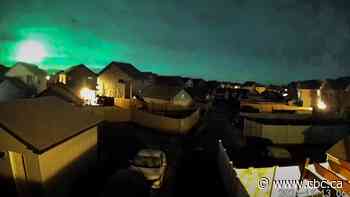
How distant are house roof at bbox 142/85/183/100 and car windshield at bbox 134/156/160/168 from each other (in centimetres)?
3680

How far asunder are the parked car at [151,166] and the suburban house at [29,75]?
51.1 m

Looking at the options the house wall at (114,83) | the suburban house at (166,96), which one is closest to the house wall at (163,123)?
the suburban house at (166,96)

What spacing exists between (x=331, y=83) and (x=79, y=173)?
49.0 m

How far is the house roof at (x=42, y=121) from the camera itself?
1178 centimetres

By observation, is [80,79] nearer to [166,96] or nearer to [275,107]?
[166,96]

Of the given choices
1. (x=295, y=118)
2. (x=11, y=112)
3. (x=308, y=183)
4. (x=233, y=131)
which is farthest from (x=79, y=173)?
(x=295, y=118)

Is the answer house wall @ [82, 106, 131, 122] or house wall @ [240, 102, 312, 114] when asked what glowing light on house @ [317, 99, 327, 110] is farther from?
house wall @ [82, 106, 131, 122]

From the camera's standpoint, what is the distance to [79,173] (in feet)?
49.9

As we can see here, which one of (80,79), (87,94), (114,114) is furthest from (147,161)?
(80,79)

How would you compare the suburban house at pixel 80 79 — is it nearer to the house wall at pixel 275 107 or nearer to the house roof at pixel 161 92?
the house roof at pixel 161 92

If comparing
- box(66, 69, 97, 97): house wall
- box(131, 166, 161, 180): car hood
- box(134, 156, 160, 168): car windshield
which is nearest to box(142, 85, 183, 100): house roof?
box(66, 69, 97, 97): house wall

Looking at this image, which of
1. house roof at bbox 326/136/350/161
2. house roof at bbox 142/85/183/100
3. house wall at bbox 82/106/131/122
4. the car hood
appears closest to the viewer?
house roof at bbox 326/136/350/161

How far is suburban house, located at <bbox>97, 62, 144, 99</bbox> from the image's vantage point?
55.1 m

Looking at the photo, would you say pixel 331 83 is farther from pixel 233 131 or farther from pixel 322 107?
pixel 233 131
